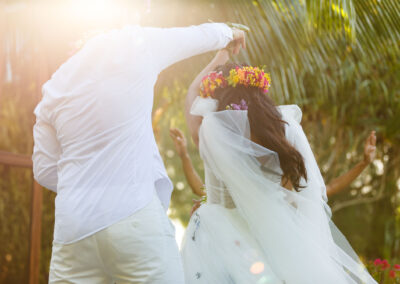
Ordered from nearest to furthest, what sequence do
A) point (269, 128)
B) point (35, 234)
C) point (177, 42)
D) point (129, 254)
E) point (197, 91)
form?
point (129, 254) < point (177, 42) < point (269, 128) < point (197, 91) < point (35, 234)

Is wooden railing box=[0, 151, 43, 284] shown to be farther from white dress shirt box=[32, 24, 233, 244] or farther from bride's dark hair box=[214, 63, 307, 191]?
white dress shirt box=[32, 24, 233, 244]

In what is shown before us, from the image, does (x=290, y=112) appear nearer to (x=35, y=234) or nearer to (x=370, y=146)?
(x=370, y=146)

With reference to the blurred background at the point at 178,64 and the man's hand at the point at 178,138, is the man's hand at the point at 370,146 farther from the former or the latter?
the man's hand at the point at 178,138

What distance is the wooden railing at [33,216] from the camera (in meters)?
3.47

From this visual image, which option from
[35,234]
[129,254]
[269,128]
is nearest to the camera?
[129,254]

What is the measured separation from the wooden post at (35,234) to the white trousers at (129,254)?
7.19 ft

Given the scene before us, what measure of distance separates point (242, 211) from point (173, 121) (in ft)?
16.2

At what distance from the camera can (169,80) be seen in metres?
4.77

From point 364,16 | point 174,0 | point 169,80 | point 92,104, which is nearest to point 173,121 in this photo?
point 169,80

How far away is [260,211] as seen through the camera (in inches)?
86.0

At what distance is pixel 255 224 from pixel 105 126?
3.34 feet

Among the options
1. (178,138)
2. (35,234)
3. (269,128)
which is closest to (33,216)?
(35,234)

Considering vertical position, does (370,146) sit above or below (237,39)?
below

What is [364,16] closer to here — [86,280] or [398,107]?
[398,107]
